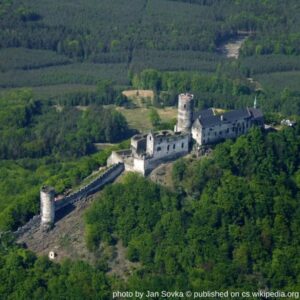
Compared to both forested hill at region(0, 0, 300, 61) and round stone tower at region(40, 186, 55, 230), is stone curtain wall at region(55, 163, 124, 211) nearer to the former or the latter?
round stone tower at region(40, 186, 55, 230)

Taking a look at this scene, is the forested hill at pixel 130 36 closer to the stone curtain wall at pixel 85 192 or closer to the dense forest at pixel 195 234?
the stone curtain wall at pixel 85 192

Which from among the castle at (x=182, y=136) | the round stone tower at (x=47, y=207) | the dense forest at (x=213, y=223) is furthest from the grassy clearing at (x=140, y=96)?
the round stone tower at (x=47, y=207)

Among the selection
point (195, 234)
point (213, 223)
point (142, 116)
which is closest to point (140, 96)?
point (142, 116)

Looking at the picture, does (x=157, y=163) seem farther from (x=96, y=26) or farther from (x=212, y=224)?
(x=96, y=26)

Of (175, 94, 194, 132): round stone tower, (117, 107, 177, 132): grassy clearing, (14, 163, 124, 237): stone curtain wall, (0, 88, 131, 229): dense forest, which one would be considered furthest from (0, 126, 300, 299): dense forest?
(117, 107, 177, 132): grassy clearing

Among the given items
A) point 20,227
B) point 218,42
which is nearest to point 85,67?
point 218,42

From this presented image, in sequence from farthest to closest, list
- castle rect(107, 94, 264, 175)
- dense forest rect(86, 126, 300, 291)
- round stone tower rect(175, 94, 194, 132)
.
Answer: round stone tower rect(175, 94, 194, 132), castle rect(107, 94, 264, 175), dense forest rect(86, 126, 300, 291)

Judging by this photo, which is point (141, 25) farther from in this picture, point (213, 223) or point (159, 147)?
point (213, 223)
